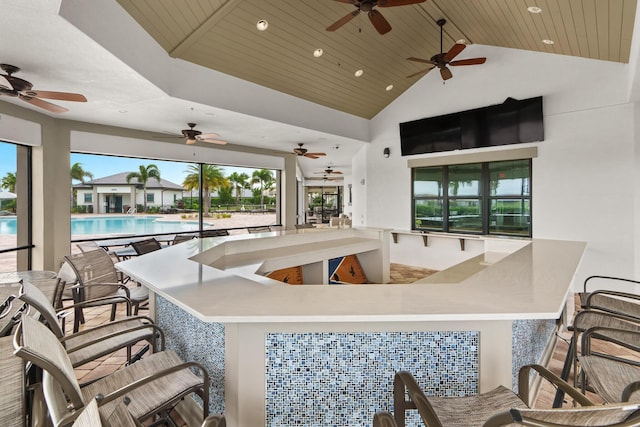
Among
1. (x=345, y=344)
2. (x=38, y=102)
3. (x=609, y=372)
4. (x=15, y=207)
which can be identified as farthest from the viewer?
(x=15, y=207)

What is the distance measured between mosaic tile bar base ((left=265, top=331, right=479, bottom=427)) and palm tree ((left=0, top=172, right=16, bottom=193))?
5614mm

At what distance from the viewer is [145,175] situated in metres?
7.44

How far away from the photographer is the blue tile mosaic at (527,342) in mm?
1677

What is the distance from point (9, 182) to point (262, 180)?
231 inches

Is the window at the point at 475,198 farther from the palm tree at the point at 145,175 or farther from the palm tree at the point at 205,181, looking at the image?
the palm tree at the point at 145,175

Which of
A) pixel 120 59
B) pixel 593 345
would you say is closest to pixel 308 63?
pixel 120 59

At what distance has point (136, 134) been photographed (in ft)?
19.9

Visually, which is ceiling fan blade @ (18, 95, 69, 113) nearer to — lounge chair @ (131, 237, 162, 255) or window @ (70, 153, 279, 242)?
lounge chair @ (131, 237, 162, 255)

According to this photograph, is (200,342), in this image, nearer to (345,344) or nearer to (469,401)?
(345,344)

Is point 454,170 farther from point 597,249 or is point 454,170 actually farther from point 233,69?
point 233,69

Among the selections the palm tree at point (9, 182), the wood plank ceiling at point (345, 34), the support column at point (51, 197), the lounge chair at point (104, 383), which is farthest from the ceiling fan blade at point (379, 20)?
the palm tree at point (9, 182)

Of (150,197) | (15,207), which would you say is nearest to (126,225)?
(150,197)

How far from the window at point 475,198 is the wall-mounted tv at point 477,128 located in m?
0.43

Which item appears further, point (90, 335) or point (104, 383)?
point (90, 335)
